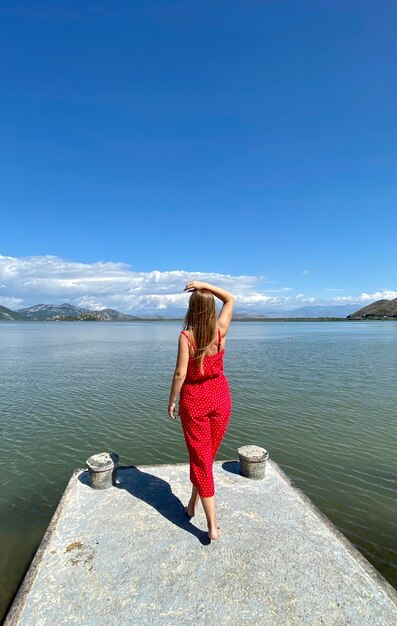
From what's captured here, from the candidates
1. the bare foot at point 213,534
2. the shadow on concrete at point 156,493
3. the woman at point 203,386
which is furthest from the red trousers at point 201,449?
the shadow on concrete at point 156,493

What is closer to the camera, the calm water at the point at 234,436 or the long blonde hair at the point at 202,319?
the long blonde hair at the point at 202,319

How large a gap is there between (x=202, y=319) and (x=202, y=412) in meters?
1.45

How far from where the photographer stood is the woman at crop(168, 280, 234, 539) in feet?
16.1

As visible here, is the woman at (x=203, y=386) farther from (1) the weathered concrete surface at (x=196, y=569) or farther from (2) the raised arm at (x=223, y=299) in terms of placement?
(1) the weathered concrete surface at (x=196, y=569)

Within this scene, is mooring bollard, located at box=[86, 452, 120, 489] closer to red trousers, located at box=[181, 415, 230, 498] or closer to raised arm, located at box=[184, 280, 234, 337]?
red trousers, located at box=[181, 415, 230, 498]

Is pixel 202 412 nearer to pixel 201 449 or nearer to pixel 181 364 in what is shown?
pixel 201 449

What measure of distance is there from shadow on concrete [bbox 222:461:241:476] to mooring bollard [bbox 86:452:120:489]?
2604mm

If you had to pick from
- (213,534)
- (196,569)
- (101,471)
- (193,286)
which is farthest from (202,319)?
(101,471)

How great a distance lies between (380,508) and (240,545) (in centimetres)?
496

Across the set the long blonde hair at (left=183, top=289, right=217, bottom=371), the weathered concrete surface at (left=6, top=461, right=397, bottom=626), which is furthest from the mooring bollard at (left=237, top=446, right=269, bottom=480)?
the long blonde hair at (left=183, top=289, right=217, bottom=371)

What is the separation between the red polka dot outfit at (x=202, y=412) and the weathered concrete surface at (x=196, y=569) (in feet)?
3.44

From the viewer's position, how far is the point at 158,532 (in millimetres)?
5605

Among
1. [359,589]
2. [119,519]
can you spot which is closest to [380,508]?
[359,589]

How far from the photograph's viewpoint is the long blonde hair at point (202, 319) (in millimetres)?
4875
